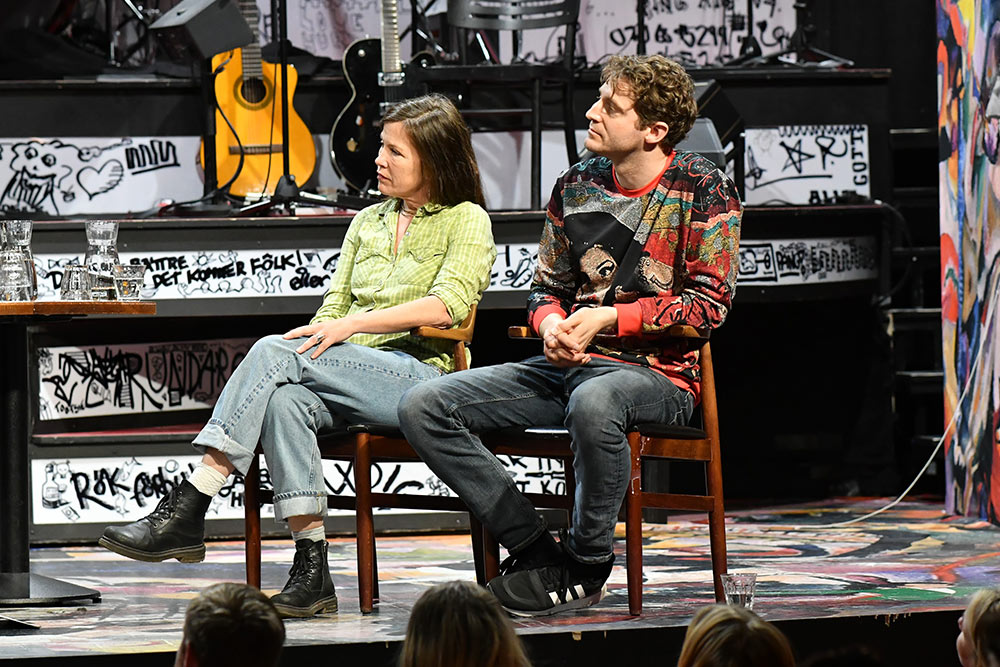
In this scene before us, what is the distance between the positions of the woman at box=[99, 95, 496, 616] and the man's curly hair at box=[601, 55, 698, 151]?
17.2 inches

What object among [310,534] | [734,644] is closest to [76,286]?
[310,534]

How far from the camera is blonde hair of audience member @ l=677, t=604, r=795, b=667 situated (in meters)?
1.74

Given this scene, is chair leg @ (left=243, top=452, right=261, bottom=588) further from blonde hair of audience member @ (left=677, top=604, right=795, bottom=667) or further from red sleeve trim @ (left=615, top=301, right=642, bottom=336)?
blonde hair of audience member @ (left=677, top=604, right=795, bottom=667)

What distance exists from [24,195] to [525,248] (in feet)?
6.76

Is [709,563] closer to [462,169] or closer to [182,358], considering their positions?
[462,169]

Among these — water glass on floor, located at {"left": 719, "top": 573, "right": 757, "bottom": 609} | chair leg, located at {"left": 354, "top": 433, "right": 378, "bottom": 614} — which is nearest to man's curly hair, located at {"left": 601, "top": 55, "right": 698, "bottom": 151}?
chair leg, located at {"left": 354, "top": 433, "right": 378, "bottom": 614}

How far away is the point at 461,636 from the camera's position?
5.69 ft

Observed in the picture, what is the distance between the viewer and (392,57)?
218 inches

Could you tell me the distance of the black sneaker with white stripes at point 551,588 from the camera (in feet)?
9.98

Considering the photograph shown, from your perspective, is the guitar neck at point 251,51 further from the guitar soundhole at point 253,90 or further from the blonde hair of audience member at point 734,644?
the blonde hair of audience member at point 734,644

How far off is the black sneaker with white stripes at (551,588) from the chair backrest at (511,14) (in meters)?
2.88

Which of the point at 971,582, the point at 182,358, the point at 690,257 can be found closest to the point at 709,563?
the point at 971,582

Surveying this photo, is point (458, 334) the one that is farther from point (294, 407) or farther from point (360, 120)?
point (360, 120)

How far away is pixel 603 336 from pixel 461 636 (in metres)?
1.54
